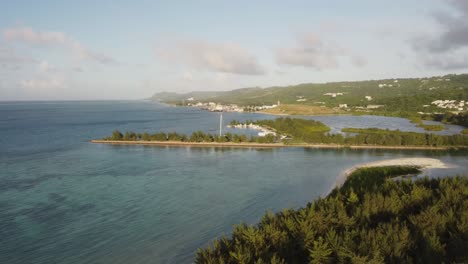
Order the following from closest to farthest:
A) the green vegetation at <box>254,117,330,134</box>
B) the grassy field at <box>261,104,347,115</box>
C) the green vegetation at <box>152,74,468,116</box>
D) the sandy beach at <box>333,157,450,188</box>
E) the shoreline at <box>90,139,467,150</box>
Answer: the sandy beach at <box>333,157,450,188</box> → the shoreline at <box>90,139,467,150</box> → the green vegetation at <box>254,117,330,134</box> → the green vegetation at <box>152,74,468,116</box> → the grassy field at <box>261,104,347,115</box>

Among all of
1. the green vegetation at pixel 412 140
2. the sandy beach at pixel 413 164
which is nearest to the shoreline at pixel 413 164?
the sandy beach at pixel 413 164

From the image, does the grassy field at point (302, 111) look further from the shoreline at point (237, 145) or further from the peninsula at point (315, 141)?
the shoreline at point (237, 145)

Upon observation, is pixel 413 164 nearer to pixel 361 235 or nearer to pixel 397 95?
pixel 361 235

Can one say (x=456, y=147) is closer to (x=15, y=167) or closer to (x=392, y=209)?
(x=392, y=209)

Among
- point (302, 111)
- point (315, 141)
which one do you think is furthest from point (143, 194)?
point (302, 111)

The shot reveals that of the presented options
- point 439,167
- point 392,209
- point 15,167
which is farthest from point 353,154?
Result: point 15,167

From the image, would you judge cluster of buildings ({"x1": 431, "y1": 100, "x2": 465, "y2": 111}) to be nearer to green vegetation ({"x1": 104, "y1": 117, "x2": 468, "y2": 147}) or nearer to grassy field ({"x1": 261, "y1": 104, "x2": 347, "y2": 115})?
grassy field ({"x1": 261, "y1": 104, "x2": 347, "y2": 115})

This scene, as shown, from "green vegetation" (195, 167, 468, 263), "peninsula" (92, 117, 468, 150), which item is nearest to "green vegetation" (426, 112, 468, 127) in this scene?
"peninsula" (92, 117, 468, 150)
